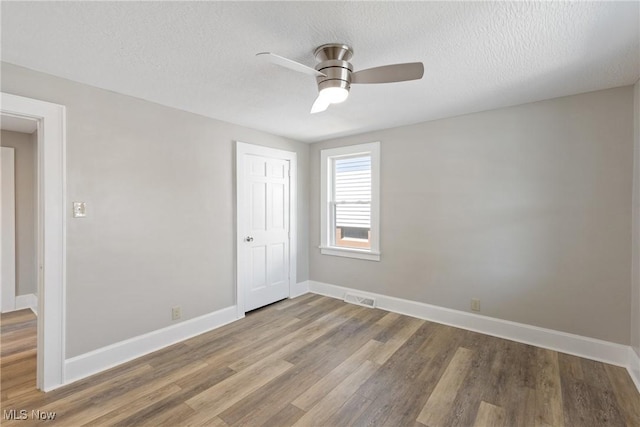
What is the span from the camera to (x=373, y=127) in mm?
3656

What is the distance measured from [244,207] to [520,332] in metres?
3.31

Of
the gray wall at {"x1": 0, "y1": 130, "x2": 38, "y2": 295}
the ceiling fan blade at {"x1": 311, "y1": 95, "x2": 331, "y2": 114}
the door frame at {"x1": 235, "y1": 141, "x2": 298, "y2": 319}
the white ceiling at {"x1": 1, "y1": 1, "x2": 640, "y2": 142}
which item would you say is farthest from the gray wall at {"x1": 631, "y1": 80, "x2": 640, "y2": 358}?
the gray wall at {"x1": 0, "y1": 130, "x2": 38, "y2": 295}

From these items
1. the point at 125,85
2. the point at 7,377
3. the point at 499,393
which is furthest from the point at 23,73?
the point at 499,393

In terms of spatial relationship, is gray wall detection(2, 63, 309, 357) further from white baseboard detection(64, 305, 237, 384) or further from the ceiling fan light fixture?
the ceiling fan light fixture

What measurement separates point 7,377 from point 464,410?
11.4ft

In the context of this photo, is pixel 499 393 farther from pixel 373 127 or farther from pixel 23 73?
pixel 23 73

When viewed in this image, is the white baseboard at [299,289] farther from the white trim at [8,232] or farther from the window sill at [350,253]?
the white trim at [8,232]

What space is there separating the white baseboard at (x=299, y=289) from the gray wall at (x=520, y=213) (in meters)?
1.17

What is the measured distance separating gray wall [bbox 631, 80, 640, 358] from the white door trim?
14.8 feet

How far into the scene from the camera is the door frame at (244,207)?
3.51m

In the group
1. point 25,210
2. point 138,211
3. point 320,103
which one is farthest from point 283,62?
point 25,210

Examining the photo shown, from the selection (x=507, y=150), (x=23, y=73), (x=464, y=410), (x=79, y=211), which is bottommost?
(x=464, y=410)

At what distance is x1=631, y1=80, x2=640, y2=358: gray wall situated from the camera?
7.44 ft

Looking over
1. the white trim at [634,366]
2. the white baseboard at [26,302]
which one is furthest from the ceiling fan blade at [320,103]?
the white baseboard at [26,302]
